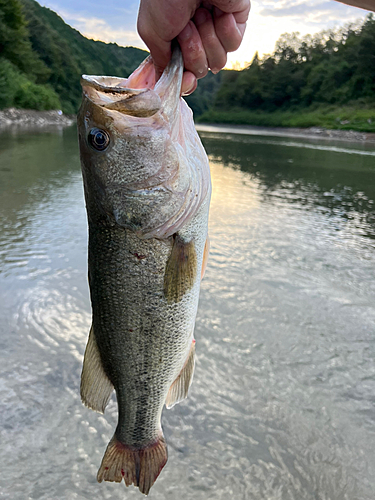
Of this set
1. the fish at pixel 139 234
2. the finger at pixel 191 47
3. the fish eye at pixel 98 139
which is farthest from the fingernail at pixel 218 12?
the fish eye at pixel 98 139

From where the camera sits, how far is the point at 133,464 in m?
1.77

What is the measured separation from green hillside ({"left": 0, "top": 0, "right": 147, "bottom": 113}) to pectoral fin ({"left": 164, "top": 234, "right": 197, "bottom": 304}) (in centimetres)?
3614

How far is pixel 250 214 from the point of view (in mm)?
7410

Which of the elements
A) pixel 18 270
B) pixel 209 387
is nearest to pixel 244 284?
pixel 209 387

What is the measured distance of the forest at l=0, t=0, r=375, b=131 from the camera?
43531mm

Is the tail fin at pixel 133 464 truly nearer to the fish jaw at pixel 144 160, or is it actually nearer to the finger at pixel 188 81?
the fish jaw at pixel 144 160

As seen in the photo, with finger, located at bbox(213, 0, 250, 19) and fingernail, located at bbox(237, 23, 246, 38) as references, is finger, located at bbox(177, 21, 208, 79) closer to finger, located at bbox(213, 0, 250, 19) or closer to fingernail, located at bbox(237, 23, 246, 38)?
finger, located at bbox(213, 0, 250, 19)

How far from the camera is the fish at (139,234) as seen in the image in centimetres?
152

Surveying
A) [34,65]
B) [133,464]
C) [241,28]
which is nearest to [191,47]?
[241,28]

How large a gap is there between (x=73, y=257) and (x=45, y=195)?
3.43 meters

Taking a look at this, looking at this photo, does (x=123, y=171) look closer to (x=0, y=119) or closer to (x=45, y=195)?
(x=45, y=195)

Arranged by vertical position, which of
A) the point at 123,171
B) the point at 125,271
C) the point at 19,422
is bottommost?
the point at 19,422

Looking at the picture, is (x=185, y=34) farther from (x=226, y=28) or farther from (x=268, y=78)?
(x=268, y=78)

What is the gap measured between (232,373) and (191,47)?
7.92 ft
